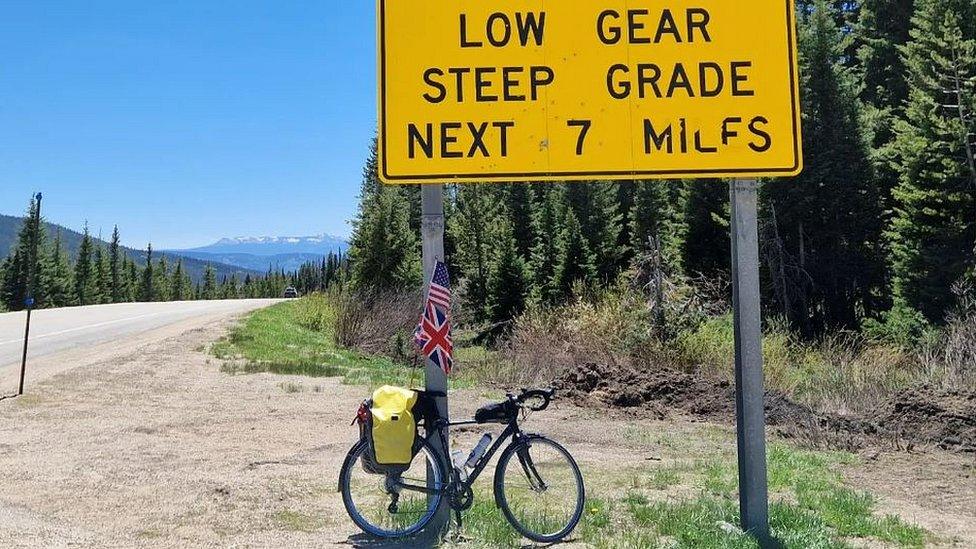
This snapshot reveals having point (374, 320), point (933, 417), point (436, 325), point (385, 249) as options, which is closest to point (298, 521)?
point (436, 325)

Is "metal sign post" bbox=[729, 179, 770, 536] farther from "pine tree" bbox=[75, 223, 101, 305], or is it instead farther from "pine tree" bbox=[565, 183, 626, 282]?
"pine tree" bbox=[75, 223, 101, 305]

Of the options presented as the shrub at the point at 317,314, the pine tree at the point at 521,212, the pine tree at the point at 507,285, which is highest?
the pine tree at the point at 521,212

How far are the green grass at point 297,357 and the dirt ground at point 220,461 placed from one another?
1606 mm

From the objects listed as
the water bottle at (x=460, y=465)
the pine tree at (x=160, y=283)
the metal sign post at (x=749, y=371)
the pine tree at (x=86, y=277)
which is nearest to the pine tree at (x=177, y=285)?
the pine tree at (x=160, y=283)

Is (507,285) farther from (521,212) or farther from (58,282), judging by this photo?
(58,282)

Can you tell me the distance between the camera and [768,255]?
32656 mm

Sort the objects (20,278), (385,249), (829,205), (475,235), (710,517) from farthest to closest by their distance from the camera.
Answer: (20,278)
(475,235)
(385,249)
(829,205)
(710,517)

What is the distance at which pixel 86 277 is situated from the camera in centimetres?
8875

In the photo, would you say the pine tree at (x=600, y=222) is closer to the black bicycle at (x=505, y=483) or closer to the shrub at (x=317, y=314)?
the shrub at (x=317, y=314)

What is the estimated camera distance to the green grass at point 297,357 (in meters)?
14.2

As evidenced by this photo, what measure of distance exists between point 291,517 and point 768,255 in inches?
1228

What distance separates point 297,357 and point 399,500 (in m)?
12.8

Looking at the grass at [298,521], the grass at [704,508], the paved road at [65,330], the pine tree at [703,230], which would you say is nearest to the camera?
the grass at [704,508]

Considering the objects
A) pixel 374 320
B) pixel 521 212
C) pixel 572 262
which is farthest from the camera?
pixel 521 212
